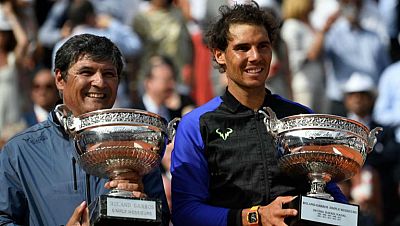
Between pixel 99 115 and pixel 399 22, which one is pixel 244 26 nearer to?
pixel 99 115

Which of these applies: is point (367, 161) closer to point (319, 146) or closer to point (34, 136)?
point (319, 146)

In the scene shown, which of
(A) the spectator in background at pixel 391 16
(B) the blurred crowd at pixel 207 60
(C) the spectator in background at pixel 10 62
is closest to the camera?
(C) the spectator in background at pixel 10 62

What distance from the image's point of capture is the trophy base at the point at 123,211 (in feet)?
19.8

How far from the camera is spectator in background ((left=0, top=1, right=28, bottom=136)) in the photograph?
12.1m

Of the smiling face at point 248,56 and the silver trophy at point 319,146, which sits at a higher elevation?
the smiling face at point 248,56

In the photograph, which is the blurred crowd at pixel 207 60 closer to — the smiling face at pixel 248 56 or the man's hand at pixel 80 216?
the smiling face at pixel 248 56

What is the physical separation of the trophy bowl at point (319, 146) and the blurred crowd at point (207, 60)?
532 centimetres

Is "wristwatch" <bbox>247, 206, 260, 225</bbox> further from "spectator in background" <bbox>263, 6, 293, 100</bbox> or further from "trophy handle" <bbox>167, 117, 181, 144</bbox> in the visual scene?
"spectator in background" <bbox>263, 6, 293, 100</bbox>

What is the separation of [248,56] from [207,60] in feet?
21.8

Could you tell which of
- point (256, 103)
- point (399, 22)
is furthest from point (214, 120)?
point (399, 22)

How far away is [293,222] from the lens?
6227mm

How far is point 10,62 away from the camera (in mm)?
12531

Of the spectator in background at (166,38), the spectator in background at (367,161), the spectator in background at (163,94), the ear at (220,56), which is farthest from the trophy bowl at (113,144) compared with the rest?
the spectator in background at (166,38)

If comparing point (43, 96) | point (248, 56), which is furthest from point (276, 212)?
point (43, 96)
